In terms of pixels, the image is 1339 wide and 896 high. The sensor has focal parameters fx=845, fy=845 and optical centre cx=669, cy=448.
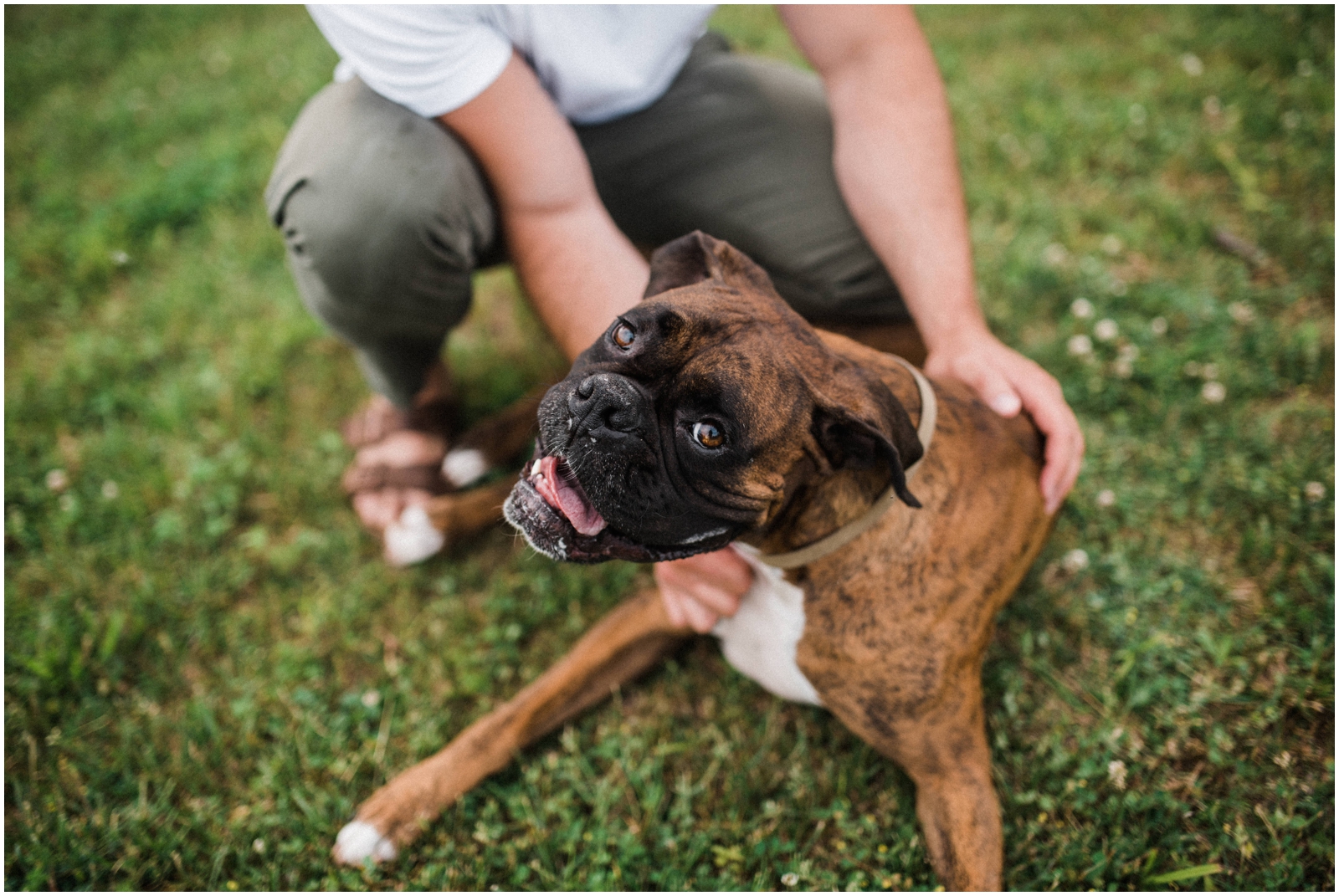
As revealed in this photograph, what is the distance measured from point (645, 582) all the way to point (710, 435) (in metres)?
1.33

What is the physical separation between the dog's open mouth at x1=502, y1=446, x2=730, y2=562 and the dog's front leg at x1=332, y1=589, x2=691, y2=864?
749mm

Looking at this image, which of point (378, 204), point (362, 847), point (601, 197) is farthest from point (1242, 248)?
point (362, 847)

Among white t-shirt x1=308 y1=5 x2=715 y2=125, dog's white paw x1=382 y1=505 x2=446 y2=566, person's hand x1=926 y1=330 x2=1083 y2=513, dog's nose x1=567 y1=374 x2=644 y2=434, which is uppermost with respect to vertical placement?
white t-shirt x1=308 y1=5 x2=715 y2=125

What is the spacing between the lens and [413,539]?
3.10 metres

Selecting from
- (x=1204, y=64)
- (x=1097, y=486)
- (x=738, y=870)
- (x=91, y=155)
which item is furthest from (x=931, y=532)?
(x=91, y=155)

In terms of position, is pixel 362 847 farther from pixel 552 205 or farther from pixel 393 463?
pixel 552 205

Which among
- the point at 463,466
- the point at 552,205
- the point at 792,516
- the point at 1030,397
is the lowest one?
the point at 463,466

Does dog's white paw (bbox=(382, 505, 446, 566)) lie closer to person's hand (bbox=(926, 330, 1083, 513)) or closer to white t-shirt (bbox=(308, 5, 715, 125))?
white t-shirt (bbox=(308, 5, 715, 125))

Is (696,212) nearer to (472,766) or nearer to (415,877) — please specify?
(472,766)

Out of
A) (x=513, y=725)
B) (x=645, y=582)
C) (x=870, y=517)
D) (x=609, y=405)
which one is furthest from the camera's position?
(x=645, y=582)

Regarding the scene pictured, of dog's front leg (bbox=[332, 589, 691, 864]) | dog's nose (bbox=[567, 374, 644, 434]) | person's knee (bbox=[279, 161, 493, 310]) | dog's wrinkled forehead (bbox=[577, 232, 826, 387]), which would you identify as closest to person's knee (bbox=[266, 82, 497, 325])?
person's knee (bbox=[279, 161, 493, 310])

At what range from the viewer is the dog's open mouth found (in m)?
1.97

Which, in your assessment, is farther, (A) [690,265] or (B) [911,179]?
(B) [911,179]

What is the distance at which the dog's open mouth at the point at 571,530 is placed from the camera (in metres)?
1.97
